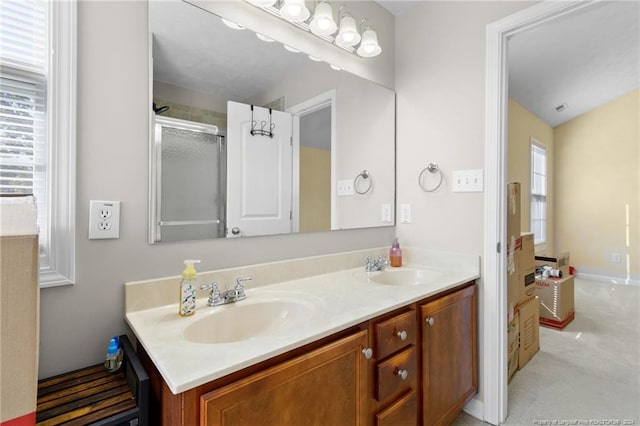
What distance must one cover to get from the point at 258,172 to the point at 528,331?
234cm

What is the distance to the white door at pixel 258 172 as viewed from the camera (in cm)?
133

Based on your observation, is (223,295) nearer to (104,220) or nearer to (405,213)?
(104,220)

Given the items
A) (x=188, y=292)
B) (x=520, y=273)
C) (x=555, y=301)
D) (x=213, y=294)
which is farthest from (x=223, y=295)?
(x=555, y=301)

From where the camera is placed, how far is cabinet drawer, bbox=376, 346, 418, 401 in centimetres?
109

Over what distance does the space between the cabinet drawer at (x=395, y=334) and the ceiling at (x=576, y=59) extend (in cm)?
157

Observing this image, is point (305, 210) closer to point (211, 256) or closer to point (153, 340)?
point (211, 256)

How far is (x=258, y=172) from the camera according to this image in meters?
1.43

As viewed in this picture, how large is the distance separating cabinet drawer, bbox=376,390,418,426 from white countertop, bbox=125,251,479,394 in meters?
0.37

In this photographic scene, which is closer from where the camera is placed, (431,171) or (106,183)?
(106,183)

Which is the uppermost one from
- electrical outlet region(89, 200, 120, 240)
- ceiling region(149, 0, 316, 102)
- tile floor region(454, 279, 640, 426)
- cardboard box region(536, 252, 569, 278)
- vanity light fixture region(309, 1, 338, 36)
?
vanity light fixture region(309, 1, 338, 36)

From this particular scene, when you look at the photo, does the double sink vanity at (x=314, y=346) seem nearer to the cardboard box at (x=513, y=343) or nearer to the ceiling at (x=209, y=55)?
the cardboard box at (x=513, y=343)

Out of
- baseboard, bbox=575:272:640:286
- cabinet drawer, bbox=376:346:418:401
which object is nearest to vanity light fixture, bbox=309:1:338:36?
cabinet drawer, bbox=376:346:418:401

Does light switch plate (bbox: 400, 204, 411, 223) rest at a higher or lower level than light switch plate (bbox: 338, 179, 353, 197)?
lower

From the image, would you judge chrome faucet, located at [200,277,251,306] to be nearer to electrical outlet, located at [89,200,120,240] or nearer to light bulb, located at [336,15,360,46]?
electrical outlet, located at [89,200,120,240]
